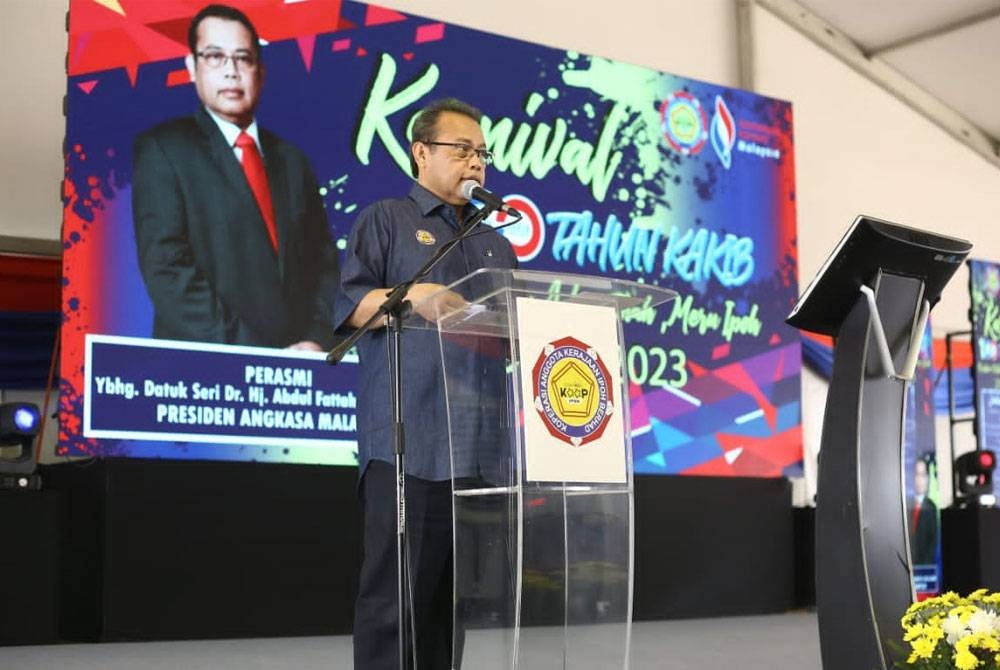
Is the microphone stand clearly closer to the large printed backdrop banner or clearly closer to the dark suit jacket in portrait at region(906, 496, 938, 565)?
the large printed backdrop banner

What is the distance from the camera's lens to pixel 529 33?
21.3 feet

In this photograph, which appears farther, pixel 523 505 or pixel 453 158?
pixel 453 158

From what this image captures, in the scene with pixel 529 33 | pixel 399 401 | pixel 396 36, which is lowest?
pixel 399 401

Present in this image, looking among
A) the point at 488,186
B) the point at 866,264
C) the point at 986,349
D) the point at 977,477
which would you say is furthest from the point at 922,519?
the point at 866,264

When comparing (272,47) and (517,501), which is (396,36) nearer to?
(272,47)

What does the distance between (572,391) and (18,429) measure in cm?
287

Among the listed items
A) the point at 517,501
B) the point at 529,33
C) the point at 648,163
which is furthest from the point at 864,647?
the point at 529,33

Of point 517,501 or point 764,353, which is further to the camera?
point 764,353

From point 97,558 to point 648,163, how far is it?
2.98 metres

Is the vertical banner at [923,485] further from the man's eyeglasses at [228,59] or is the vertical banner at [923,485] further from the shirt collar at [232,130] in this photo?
the man's eyeglasses at [228,59]

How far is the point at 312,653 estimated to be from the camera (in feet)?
13.4

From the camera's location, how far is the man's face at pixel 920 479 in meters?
6.49

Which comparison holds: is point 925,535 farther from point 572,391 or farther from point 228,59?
point 572,391

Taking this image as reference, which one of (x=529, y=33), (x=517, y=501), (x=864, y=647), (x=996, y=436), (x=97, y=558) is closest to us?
(x=517, y=501)
